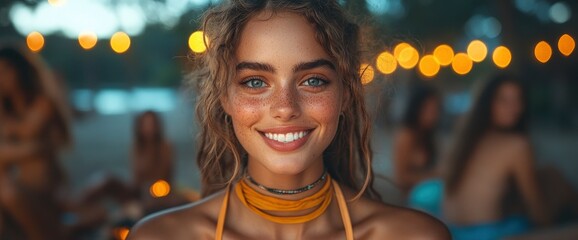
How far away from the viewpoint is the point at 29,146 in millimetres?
4824

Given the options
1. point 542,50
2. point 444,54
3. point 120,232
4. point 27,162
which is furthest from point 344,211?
point 444,54

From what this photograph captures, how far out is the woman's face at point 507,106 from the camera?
4.12 metres

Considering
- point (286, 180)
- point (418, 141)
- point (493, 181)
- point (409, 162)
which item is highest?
point (286, 180)

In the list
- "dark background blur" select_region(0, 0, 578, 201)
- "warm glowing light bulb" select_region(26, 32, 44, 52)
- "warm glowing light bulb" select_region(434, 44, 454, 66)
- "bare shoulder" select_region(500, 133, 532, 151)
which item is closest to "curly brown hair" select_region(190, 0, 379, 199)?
"bare shoulder" select_region(500, 133, 532, 151)

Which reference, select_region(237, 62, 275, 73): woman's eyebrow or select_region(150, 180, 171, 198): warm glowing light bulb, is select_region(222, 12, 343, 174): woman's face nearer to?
select_region(237, 62, 275, 73): woman's eyebrow

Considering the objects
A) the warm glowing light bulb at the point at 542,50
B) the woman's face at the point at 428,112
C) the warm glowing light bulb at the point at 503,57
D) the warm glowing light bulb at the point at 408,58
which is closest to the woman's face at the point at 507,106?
the woman's face at the point at 428,112

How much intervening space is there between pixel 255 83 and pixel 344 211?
15.6 inches

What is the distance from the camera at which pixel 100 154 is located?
741 cm

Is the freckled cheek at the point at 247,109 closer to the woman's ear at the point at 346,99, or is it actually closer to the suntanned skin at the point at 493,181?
the woman's ear at the point at 346,99

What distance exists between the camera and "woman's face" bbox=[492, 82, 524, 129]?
4.12m

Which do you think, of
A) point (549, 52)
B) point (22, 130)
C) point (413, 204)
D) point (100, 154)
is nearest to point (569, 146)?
point (549, 52)

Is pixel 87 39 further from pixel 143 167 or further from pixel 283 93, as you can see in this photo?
pixel 283 93

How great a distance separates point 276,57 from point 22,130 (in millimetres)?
3504

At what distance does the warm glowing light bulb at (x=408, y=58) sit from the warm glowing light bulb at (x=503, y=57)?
64.7 inches
